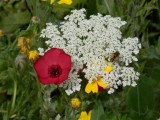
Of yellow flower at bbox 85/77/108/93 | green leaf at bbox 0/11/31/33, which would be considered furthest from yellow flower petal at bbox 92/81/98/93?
green leaf at bbox 0/11/31/33

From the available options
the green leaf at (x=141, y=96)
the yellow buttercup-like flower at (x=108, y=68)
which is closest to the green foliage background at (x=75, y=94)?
the green leaf at (x=141, y=96)

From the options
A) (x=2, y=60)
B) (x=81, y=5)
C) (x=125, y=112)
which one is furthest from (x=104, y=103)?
(x=81, y=5)

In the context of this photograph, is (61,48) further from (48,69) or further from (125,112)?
(125,112)

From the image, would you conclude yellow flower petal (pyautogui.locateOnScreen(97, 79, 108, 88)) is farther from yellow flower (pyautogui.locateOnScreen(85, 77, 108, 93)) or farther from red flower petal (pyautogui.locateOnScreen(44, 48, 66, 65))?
red flower petal (pyautogui.locateOnScreen(44, 48, 66, 65))

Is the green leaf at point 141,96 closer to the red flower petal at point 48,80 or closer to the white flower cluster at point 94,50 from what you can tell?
the white flower cluster at point 94,50

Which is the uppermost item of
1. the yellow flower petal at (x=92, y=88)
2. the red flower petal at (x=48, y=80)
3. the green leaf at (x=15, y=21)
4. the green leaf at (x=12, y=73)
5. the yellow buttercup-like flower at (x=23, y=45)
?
the green leaf at (x=15, y=21)

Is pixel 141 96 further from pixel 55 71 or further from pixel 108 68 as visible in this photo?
pixel 55 71
